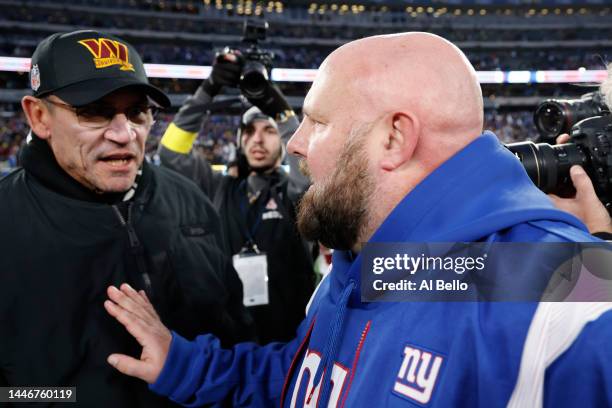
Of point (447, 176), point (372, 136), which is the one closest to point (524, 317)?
point (447, 176)

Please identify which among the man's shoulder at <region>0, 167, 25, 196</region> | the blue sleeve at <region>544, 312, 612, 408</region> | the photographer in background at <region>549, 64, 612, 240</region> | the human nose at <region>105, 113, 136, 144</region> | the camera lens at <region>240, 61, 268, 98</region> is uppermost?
the camera lens at <region>240, 61, 268, 98</region>

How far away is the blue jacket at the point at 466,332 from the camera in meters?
0.65

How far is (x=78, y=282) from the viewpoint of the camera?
116 centimetres

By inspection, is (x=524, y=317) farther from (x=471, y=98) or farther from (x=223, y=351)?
(x=223, y=351)

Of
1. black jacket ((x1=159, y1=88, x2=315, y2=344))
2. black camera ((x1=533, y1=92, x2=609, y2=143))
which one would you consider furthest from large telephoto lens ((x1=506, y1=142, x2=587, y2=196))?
black jacket ((x1=159, y1=88, x2=315, y2=344))

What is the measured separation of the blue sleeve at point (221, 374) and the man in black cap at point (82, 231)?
0.13 m

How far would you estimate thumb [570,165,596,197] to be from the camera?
137cm

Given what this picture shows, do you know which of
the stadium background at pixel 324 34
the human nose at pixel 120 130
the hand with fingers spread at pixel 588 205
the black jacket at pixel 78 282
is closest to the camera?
the black jacket at pixel 78 282

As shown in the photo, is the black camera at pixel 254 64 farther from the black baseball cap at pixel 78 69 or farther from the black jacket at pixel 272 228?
the black baseball cap at pixel 78 69

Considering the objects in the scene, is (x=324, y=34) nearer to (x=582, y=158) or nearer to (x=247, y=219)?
(x=247, y=219)

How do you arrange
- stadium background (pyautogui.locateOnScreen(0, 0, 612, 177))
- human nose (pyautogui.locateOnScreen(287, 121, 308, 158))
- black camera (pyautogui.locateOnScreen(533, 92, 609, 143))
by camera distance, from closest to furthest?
human nose (pyautogui.locateOnScreen(287, 121, 308, 158)), black camera (pyautogui.locateOnScreen(533, 92, 609, 143)), stadium background (pyautogui.locateOnScreen(0, 0, 612, 177))

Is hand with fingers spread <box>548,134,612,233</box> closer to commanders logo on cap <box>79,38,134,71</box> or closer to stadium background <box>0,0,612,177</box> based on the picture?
commanders logo on cap <box>79,38,134,71</box>

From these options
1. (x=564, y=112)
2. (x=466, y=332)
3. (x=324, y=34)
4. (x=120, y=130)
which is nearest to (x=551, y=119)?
(x=564, y=112)

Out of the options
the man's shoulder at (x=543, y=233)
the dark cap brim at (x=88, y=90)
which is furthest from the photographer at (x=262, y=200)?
the man's shoulder at (x=543, y=233)
